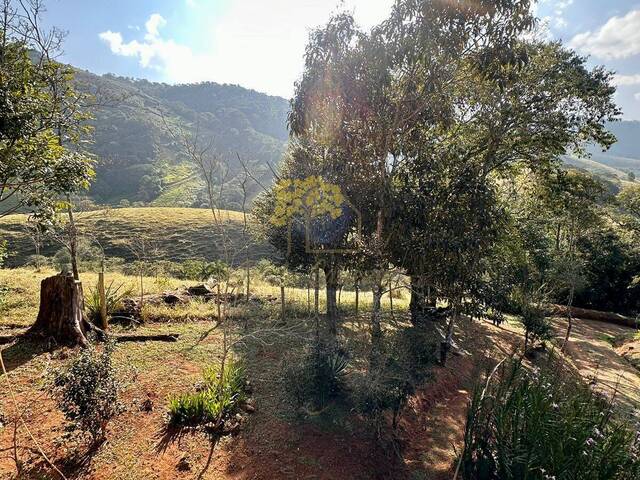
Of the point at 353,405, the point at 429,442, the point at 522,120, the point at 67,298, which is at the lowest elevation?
the point at 429,442

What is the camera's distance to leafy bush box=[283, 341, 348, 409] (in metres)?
5.75

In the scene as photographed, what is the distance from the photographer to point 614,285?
2250 centimetres

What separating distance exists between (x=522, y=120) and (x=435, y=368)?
7417 millimetres

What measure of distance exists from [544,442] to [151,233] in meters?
39.4

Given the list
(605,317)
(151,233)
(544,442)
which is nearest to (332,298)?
(544,442)

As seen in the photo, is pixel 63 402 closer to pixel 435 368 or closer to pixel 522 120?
pixel 435 368

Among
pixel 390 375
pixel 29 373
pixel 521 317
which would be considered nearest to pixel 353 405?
pixel 390 375

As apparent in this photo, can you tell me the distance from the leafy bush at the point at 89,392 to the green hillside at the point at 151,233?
2476 cm

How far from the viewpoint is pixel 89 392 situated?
163 inches

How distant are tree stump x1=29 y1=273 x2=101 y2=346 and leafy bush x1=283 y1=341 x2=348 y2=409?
4113mm

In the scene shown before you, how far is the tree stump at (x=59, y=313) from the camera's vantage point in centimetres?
643

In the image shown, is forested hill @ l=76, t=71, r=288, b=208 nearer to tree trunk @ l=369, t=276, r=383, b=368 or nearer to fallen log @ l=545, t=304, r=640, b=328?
fallen log @ l=545, t=304, r=640, b=328

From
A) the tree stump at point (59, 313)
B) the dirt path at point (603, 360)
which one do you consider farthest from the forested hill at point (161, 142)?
the tree stump at point (59, 313)

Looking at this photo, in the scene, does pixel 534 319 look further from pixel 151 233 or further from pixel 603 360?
pixel 151 233
